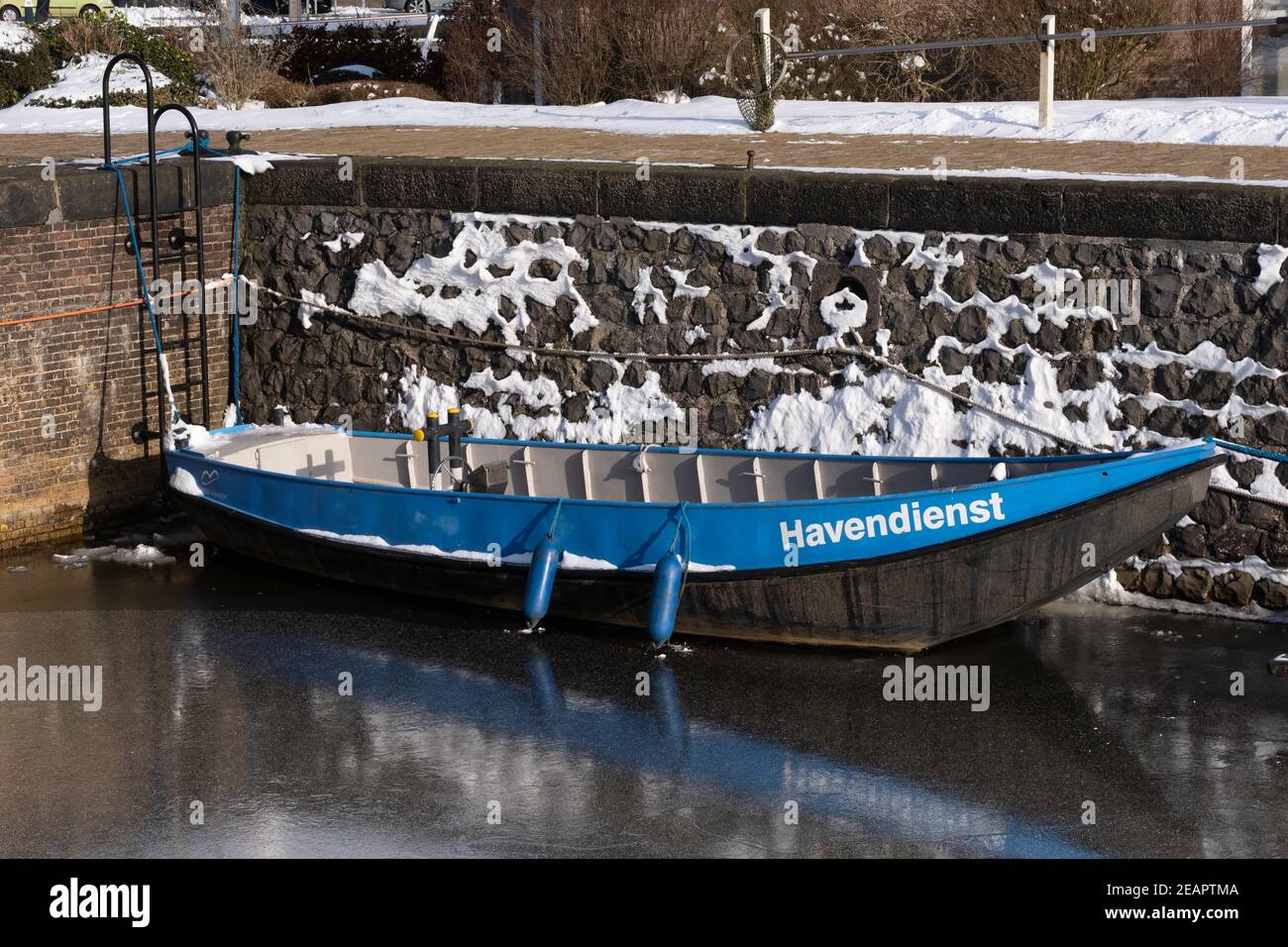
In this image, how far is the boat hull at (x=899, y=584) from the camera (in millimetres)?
10023

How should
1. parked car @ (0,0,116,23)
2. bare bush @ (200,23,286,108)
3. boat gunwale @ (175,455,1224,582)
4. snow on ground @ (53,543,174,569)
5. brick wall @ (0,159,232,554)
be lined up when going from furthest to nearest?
parked car @ (0,0,116,23) → bare bush @ (200,23,286,108) → brick wall @ (0,159,232,554) → snow on ground @ (53,543,174,569) → boat gunwale @ (175,455,1224,582)

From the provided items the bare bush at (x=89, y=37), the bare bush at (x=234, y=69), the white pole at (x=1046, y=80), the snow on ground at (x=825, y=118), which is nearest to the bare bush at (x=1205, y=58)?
the snow on ground at (x=825, y=118)

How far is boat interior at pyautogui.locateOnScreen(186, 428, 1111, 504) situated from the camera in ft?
37.0

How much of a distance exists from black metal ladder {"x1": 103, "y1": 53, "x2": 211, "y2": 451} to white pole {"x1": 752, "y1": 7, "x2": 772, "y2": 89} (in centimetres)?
507

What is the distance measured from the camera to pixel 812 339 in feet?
40.9

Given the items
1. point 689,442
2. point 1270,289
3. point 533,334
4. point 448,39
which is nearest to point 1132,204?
point 1270,289

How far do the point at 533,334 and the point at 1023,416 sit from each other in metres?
3.80

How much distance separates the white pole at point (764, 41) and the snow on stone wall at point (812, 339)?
3.69 metres

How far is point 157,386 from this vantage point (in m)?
14.1

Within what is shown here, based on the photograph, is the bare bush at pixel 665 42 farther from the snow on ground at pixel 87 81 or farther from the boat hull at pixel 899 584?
the boat hull at pixel 899 584

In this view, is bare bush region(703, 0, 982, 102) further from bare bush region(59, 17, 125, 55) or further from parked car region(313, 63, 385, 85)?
bare bush region(59, 17, 125, 55)

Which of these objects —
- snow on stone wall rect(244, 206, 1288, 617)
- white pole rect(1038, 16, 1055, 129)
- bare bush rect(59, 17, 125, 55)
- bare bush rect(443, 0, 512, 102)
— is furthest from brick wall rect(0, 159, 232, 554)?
bare bush rect(59, 17, 125, 55)

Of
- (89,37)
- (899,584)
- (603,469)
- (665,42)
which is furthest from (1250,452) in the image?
(89,37)

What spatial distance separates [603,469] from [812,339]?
1735 mm
